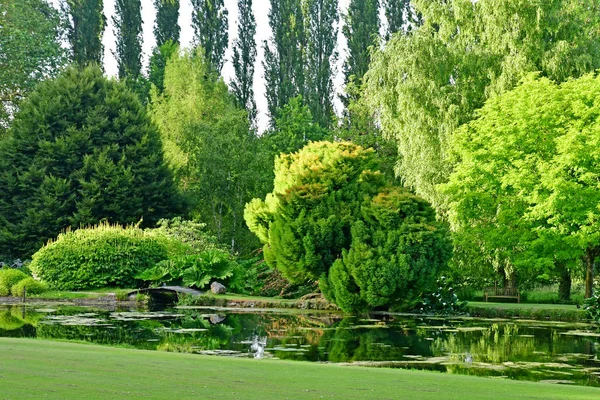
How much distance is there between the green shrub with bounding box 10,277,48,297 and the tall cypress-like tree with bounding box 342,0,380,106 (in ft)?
90.5

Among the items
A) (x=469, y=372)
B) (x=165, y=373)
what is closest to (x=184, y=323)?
(x=469, y=372)

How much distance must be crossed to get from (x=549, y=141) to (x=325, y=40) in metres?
31.4

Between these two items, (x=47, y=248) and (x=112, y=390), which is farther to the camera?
(x=47, y=248)

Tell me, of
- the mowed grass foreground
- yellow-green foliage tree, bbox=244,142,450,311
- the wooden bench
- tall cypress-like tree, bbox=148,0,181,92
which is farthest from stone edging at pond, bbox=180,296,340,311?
tall cypress-like tree, bbox=148,0,181,92

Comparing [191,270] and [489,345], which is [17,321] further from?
[489,345]

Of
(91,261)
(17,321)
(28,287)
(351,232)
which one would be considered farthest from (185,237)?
(17,321)

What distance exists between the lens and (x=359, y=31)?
51.9 meters

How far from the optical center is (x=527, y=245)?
81.4ft

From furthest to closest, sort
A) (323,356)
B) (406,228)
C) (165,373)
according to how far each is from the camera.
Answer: (406,228) → (323,356) → (165,373)

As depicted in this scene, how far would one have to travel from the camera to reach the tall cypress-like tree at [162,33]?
56.3 meters

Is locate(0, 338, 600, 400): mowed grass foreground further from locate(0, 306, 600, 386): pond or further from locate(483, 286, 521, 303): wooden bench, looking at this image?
locate(483, 286, 521, 303): wooden bench

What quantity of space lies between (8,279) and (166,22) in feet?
103

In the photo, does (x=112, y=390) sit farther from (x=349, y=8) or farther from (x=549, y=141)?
(x=349, y=8)

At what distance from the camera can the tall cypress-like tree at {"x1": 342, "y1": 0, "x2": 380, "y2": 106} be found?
5188 centimetres
